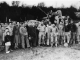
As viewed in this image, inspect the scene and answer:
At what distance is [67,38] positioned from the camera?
914 cm

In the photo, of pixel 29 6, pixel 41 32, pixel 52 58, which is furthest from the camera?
pixel 29 6

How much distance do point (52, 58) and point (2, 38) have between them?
12.2 feet

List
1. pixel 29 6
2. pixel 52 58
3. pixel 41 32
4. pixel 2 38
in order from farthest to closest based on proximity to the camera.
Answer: pixel 29 6 → pixel 41 32 → pixel 2 38 → pixel 52 58

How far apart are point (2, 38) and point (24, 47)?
1.59 meters

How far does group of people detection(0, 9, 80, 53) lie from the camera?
26.7 ft

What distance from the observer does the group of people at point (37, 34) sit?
8141 mm

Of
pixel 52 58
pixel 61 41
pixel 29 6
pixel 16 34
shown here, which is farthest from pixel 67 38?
pixel 29 6

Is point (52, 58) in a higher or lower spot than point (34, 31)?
lower

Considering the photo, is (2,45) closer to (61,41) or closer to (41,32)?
(41,32)

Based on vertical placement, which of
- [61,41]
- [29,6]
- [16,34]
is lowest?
[61,41]

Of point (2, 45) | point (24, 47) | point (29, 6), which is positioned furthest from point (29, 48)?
point (29, 6)

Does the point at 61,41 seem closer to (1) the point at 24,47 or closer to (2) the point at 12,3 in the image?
(1) the point at 24,47

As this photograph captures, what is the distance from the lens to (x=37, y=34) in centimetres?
909

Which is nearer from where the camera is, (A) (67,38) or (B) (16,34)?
(B) (16,34)
